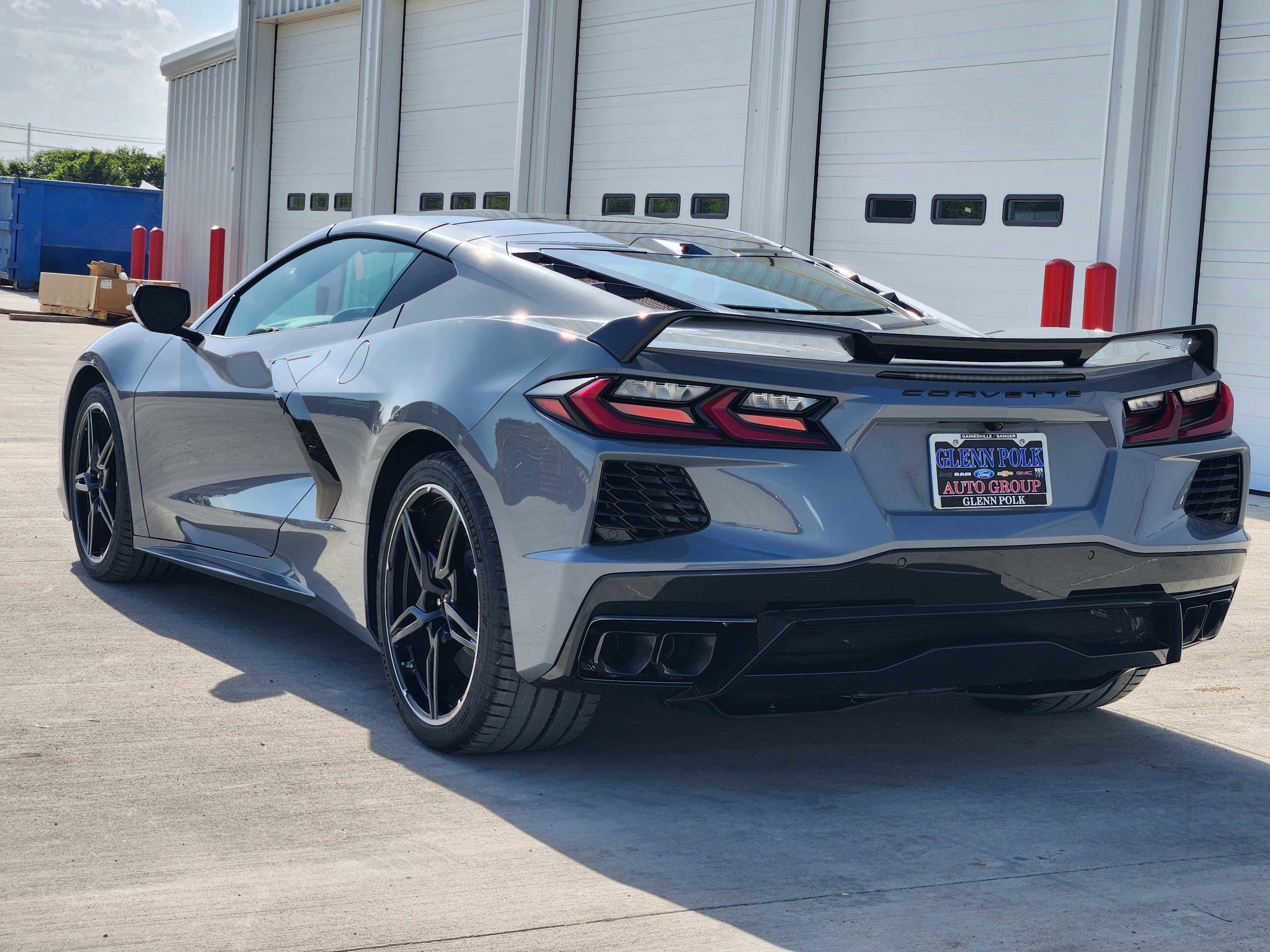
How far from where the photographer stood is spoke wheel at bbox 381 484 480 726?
3426 mm

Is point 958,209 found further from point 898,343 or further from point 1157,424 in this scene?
point 898,343

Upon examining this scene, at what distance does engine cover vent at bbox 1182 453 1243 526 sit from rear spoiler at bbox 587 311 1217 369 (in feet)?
1.12

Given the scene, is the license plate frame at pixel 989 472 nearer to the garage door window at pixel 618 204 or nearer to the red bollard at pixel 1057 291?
the red bollard at pixel 1057 291

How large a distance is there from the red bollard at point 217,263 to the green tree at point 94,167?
10087 cm

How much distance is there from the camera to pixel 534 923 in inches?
102

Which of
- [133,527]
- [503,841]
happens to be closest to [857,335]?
[503,841]

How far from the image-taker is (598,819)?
314 cm

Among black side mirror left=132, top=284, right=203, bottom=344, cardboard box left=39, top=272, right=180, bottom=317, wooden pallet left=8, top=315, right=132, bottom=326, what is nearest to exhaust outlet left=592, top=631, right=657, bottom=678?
black side mirror left=132, top=284, right=203, bottom=344

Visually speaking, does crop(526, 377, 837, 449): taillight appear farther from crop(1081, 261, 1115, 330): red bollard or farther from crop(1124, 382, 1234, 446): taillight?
crop(1081, 261, 1115, 330): red bollard

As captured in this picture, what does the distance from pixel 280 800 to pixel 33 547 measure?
3098 mm

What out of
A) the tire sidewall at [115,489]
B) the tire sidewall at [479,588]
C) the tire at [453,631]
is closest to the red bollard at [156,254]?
the tire sidewall at [115,489]

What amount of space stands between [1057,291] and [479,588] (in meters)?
6.93

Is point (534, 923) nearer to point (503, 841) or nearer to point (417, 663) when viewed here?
point (503, 841)

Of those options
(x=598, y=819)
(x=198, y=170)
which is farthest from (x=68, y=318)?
(x=598, y=819)
